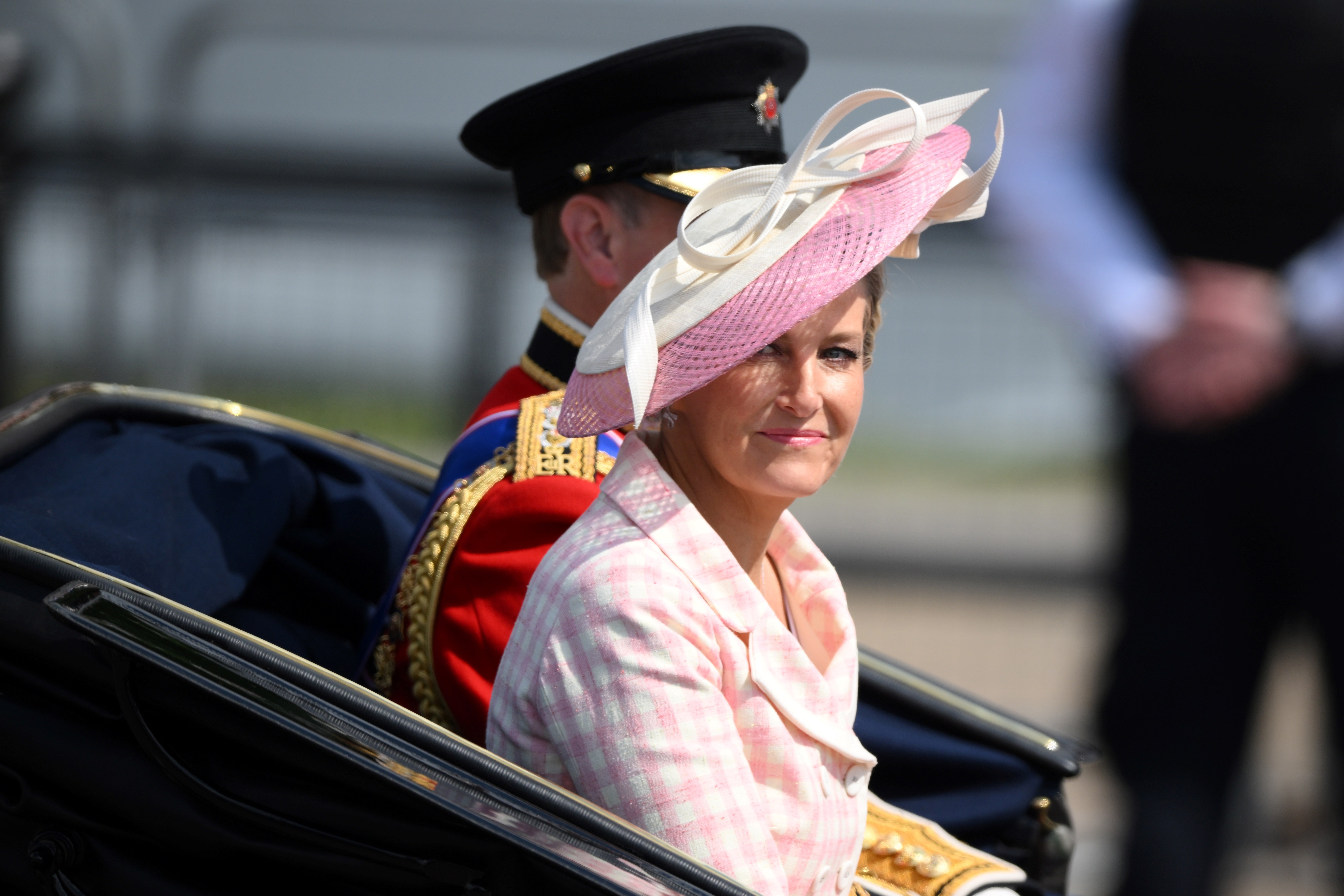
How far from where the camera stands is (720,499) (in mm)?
1599

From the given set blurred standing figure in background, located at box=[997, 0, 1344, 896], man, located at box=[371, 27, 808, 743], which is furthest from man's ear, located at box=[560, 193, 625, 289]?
blurred standing figure in background, located at box=[997, 0, 1344, 896]

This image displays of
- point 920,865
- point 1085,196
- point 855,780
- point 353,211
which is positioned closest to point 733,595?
point 855,780

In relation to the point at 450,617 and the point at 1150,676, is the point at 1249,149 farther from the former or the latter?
the point at 450,617

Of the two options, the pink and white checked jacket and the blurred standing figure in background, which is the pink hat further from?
the blurred standing figure in background

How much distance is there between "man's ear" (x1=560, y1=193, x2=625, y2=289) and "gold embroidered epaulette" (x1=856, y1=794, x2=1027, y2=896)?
83cm

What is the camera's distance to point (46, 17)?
5887 mm

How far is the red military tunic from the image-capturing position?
1808mm

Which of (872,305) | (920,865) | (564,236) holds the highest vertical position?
(564,236)

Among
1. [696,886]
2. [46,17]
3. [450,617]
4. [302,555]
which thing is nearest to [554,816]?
[696,886]

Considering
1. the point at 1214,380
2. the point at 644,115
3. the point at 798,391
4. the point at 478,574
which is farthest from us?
the point at 1214,380

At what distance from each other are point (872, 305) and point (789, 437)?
7.1 inches

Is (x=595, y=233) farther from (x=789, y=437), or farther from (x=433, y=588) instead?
(x=789, y=437)

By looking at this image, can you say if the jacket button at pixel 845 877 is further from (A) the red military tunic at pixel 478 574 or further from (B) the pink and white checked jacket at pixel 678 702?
(A) the red military tunic at pixel 478 574

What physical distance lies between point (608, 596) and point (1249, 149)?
1893mm
